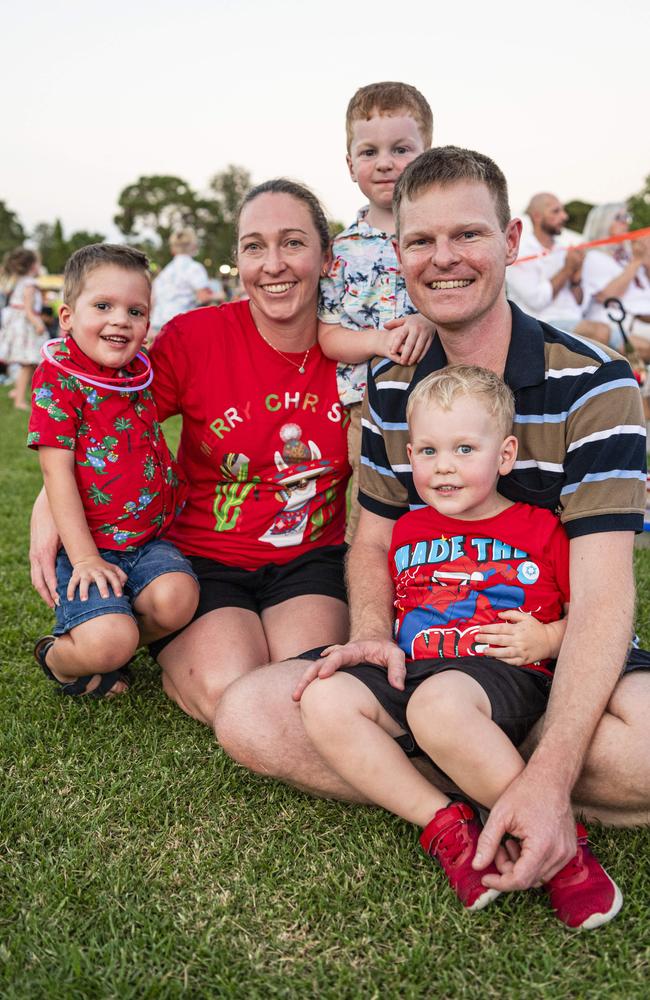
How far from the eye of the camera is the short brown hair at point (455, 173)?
2506 mm

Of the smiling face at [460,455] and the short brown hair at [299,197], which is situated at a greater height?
the short brown hair at [299,197]

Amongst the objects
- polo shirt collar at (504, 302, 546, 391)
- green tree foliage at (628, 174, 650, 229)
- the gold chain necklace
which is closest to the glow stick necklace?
the gold chain necklace

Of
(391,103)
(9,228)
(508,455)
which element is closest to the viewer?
(508,455)

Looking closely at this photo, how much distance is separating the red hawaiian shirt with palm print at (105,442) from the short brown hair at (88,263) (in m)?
0.17

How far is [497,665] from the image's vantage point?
7.59 feet

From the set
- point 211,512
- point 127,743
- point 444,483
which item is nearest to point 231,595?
point 211,512

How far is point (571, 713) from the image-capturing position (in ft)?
7.02

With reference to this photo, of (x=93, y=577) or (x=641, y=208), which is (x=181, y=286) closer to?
(x=93, y=577)

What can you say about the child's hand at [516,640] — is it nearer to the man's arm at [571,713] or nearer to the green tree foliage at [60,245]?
the man's arm at [571,713]

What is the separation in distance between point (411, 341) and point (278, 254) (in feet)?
2.00

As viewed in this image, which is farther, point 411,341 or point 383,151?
point 383,151

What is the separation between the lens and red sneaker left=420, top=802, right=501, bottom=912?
197 centimetres

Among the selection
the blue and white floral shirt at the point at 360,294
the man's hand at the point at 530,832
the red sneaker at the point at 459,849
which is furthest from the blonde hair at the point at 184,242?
the man's hand at the point at 530,832

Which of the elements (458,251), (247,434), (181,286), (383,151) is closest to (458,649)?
(458,251)
